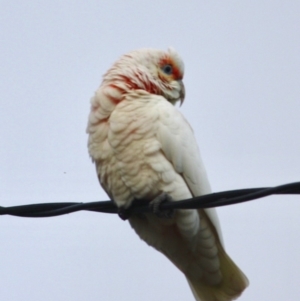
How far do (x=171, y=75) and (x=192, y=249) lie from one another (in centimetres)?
130

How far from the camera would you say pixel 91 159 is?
412 cm

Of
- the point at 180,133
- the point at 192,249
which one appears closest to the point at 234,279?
the point at 192,249

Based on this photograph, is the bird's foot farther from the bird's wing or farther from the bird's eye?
the bird's eye

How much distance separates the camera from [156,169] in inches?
149

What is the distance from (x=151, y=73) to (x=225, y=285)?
154 cm

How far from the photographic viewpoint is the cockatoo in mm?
3828

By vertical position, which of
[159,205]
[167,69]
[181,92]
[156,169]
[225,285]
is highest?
[167,69]

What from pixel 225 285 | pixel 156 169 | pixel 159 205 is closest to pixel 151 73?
pixel 156 169

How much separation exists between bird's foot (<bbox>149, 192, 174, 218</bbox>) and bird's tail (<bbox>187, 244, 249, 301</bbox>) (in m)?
0.58

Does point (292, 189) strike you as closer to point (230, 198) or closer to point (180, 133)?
point (230, 198)

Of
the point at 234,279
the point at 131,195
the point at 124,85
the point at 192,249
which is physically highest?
the point at 124,85

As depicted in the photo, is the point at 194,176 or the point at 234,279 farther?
the point at 234,279

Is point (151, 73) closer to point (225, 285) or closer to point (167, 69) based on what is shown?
point (167, 69)

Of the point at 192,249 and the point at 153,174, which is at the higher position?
the point at 153,174
